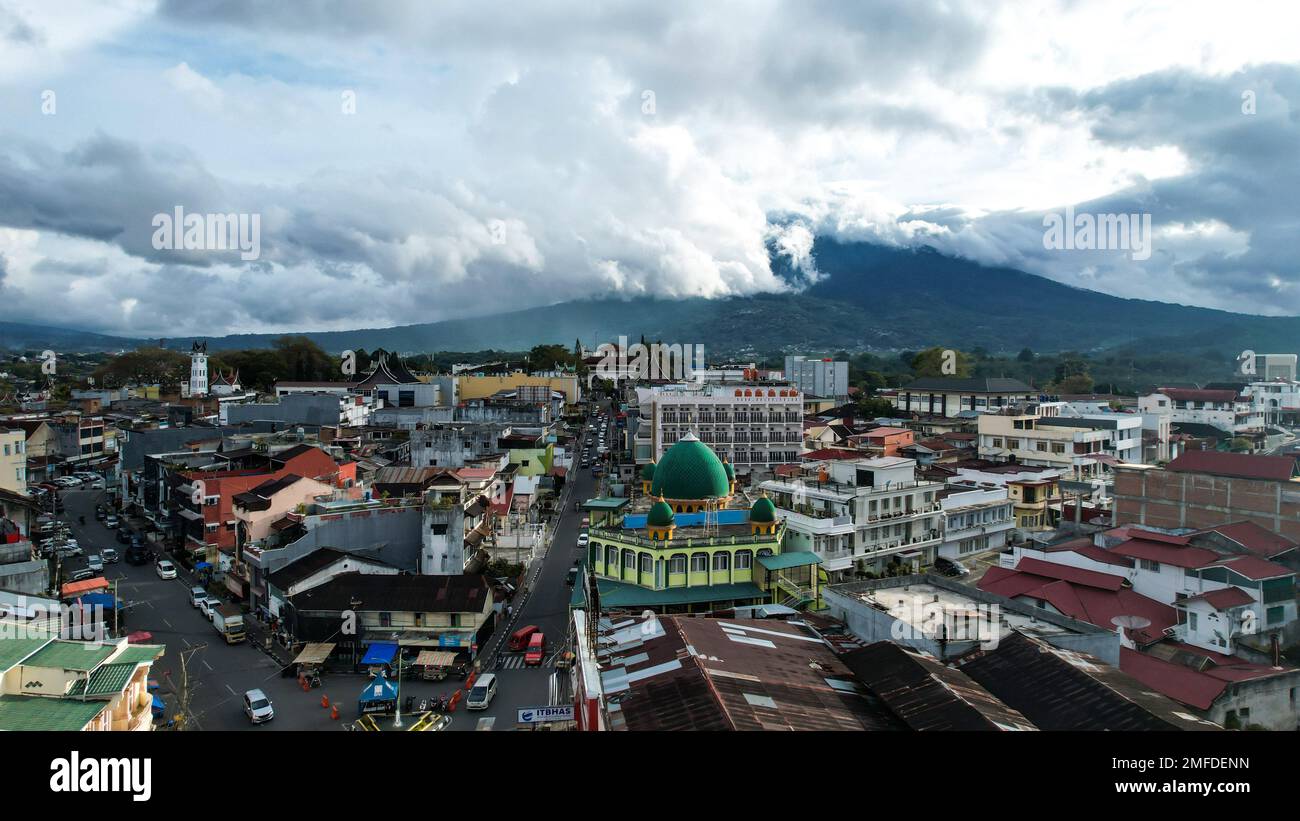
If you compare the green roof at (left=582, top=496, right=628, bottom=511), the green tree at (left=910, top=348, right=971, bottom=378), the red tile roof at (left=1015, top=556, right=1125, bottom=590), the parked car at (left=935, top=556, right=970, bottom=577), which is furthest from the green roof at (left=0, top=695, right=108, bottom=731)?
the green tree at (left=910, top=348, right=971, bottom=378)

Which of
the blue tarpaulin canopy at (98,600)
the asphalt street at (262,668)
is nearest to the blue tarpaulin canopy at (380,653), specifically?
the asphalt street at (262,668)

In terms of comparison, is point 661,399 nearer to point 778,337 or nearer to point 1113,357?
point 1113,357

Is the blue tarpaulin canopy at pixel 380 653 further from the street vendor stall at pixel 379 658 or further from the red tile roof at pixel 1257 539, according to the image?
the red tile roof at pixel 1257 539

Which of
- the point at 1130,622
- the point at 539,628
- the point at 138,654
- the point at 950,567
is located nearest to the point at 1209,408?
the point at 950,567

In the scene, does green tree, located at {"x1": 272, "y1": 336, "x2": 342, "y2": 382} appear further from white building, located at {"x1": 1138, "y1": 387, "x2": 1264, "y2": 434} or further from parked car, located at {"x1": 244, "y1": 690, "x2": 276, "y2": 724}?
white building, located at {"x1": 1138, "y1": 387, "x2": 1264, "y2": 434}

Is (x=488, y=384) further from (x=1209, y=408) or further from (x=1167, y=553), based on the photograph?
(x=1167, y=553)
